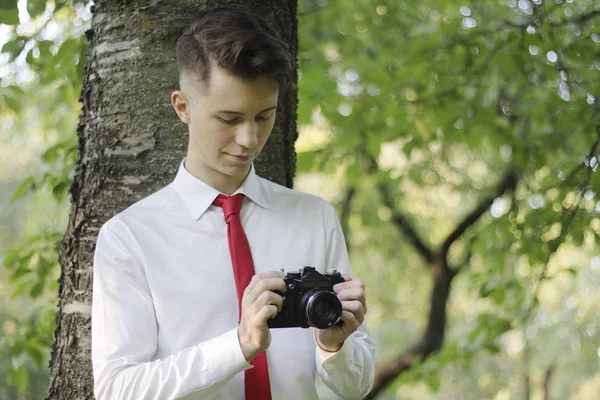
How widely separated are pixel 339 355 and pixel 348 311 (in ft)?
0.48

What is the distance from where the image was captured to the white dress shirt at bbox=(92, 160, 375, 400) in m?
1.84

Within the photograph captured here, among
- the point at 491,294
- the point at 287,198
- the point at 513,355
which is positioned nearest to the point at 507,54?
the point at 491,294

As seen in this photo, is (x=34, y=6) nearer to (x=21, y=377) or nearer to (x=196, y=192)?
(x=196, y=192)

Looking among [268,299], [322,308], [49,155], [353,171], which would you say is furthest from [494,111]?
[268,299]

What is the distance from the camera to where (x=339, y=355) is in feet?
6.46

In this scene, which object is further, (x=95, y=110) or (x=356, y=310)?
(x=95, y=110)

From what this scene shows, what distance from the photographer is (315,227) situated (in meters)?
2.23

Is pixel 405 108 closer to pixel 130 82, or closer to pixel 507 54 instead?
pixel 507 54

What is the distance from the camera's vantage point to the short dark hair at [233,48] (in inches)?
78.2

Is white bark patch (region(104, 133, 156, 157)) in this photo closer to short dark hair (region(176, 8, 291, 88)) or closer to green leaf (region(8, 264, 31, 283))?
short dark hair (region(176, 8, 291, 88))

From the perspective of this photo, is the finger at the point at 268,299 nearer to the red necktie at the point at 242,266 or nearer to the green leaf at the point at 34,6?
the red necktie at the point at 242,266

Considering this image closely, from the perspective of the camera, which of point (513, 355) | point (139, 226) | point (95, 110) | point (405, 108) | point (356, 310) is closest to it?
point (356, 310)

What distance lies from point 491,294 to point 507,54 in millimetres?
1391

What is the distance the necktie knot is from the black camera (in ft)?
1.10
